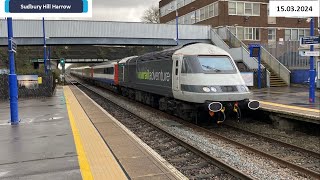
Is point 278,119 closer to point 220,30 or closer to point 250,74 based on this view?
point 250,74

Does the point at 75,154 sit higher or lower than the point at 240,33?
lower

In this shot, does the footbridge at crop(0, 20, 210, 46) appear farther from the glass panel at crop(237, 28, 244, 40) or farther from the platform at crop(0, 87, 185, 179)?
the platform at crop(0, 87, 185, 179)

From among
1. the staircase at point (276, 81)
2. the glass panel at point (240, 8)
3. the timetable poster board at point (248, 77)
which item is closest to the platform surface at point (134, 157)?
the timetable poster board at point (248, 77)

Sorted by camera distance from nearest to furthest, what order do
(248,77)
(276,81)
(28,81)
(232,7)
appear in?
(248,77)
(28,81)
(276,81)
(232,7)

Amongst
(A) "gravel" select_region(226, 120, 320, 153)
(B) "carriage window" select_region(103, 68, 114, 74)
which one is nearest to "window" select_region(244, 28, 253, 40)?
(B) "carriage window" select_region(103, 68, 114, 74)

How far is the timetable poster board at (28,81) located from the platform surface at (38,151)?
1277cm

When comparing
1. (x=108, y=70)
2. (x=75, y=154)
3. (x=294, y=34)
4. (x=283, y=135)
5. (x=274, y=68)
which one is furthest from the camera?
(x=294, y=34)

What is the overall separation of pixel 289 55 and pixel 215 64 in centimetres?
1816

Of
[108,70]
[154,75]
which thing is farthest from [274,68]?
[154,75]

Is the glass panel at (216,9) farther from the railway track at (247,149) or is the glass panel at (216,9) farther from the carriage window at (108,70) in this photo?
the railway track at (247,149)

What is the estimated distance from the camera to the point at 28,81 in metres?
25.7

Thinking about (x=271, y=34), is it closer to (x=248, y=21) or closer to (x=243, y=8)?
(x=248, y=21)

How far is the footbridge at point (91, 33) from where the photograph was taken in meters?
38.9

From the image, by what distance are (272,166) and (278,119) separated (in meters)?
5.35
